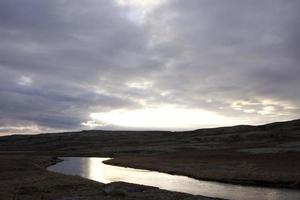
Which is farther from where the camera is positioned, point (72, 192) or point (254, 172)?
point (254, 172)

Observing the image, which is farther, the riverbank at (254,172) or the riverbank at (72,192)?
the riverbank at (254,172)

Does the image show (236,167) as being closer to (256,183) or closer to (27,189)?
(256,183)

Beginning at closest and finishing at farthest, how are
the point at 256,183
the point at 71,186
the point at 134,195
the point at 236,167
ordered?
the point at 134,195, the point at 71,186, the point at 256,183, the point at 236,167

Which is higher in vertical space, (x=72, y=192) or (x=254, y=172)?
(x=254, y=172)

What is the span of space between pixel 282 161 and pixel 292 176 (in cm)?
1849

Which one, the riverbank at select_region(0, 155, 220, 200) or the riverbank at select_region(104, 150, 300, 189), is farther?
the riverbank at select_region(104, 150, 300, 189)

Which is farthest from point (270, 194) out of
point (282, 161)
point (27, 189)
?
point (282, 161)

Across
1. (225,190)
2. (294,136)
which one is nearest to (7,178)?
(225,190)

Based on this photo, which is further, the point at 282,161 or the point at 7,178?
the point at 282,161

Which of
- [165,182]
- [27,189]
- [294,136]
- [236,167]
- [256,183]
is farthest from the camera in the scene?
[294,136]

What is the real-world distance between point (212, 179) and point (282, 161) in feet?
60.2

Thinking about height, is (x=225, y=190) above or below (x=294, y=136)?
below

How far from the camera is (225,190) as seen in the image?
48.5m

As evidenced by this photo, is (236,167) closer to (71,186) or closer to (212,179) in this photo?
(212,179)
